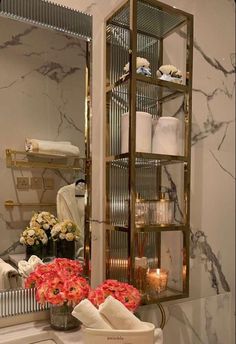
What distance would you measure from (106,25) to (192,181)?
0.70m

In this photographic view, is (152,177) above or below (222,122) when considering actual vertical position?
below

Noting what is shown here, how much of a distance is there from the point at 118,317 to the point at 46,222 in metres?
0.39

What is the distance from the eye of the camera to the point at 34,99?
1.13 m

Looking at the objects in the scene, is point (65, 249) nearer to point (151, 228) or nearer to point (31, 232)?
point (31, 232)

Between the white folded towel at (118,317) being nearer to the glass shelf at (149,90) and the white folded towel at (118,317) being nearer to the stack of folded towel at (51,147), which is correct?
the stack of folded towel at (51,147)

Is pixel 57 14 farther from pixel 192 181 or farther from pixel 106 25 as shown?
pixel 192 181

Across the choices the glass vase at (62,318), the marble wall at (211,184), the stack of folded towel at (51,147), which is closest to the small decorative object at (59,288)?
the glass vase at (62,318)

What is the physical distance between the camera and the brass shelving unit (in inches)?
43.6

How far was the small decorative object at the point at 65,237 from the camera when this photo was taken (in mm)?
1148

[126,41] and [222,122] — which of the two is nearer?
[126,41]

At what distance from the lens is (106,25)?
4.05 feet

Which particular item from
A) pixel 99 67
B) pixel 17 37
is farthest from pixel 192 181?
pixel 17 37

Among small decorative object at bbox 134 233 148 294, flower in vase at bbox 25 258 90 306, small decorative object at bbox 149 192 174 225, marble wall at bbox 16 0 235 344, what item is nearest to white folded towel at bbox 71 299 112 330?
flower in vase at bbox 25 258 90 306

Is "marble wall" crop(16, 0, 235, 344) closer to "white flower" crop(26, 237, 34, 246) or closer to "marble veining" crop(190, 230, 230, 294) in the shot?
"marble veining" crop(190, 230, 230, 294)
